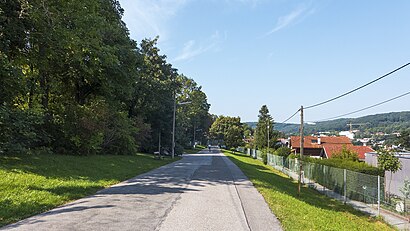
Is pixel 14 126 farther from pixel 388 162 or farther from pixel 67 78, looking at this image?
pixel 388 162

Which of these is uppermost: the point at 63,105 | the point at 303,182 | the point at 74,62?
the point at 74,62

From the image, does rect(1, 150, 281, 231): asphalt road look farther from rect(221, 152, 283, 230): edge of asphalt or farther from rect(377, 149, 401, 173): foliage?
rect(377, 149, 401, 173): foliage

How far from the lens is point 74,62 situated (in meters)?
20.0

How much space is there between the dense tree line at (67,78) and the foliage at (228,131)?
41.7 m

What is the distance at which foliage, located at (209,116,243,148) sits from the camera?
81562 millimetres

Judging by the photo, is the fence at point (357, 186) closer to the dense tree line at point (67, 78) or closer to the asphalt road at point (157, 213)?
the asphalt road at point (157, 213)

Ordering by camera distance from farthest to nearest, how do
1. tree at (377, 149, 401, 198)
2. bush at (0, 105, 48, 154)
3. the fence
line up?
tree at (377, 149, 401, 198)
the fence
bush at (0, 105, 48, 154)

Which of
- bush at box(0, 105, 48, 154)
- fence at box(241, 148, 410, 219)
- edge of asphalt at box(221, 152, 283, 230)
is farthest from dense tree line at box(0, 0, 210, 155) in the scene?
fence at box(241, 148, 410, 219)

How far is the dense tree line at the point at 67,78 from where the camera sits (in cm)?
1349

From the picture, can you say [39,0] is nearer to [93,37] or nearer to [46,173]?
[93,37]

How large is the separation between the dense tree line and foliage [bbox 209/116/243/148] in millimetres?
41698

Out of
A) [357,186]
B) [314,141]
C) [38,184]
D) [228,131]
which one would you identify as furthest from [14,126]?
[228,131]

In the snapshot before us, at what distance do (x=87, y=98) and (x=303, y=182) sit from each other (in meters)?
17.4

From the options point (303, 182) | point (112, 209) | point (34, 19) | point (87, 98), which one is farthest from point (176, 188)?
point (87, 98)
